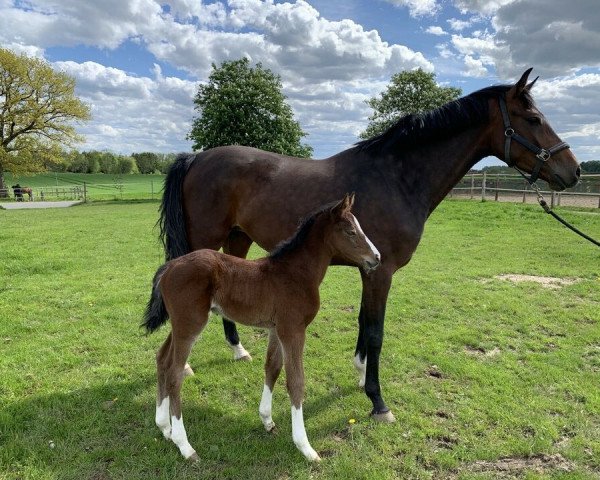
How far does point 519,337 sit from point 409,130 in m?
3.17

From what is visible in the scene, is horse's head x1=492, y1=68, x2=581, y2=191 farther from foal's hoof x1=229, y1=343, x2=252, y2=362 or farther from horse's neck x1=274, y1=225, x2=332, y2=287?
foal's hoof x1=229, y1=343, x2=252, y2=362

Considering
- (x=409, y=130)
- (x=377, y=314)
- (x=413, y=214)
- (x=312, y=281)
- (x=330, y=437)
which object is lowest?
(x=330, y=437)

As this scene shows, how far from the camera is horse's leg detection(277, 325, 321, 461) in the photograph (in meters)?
A: 2.98

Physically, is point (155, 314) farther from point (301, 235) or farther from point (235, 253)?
point (301, 235)

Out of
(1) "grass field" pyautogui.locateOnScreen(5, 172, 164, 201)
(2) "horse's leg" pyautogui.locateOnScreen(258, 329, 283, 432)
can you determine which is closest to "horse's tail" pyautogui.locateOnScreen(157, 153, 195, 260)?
(2) "horse's leg" pyautogui.locateOnScreen(258, 329, 283, 432)

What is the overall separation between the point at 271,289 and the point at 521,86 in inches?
109

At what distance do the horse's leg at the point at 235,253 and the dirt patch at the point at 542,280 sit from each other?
547cm

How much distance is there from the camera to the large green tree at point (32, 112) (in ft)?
109

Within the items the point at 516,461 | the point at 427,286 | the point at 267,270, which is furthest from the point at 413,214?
the point at 427,286

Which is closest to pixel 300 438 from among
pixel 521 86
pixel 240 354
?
pixel 240 354

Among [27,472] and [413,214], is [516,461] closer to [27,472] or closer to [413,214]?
[413,214]

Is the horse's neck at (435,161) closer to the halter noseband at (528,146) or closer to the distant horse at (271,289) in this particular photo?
the halter noseband at (528,146)

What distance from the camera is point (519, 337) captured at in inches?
203

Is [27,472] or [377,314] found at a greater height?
[377,314]
